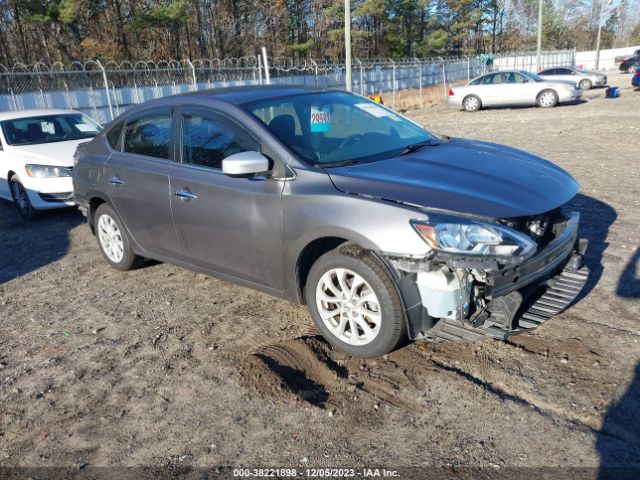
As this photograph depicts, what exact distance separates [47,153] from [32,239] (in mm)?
1571

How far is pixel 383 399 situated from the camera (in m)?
3.17

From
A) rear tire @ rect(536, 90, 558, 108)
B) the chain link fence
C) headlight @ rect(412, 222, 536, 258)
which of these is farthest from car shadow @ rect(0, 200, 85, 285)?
rear tire @ rect(536, 90, 558, 108)

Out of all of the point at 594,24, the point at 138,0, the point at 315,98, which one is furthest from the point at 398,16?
the point at 315,98

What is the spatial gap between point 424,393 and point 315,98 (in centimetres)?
257

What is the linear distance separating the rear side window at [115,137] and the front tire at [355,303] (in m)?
2.76

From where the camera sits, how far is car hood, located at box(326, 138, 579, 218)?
3279mm

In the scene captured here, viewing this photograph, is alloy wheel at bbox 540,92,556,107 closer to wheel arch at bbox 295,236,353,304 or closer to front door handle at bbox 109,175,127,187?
front door handle at bbox 109,175,127,187

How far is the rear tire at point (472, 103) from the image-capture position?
2183cm

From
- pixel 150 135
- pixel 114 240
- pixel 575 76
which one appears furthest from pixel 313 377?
pixel 575 76

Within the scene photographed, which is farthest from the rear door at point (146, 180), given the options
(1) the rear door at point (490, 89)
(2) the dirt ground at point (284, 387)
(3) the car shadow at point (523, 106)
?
(3) the car shadow at point (523, 106)

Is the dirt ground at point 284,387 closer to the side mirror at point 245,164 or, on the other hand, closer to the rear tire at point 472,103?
the side mirror at point 245,164

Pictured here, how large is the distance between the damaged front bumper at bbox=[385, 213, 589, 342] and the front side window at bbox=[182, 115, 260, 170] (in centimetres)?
156

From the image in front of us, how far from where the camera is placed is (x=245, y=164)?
366 centimetres

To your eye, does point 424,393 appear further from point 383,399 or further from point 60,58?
point 60,58
